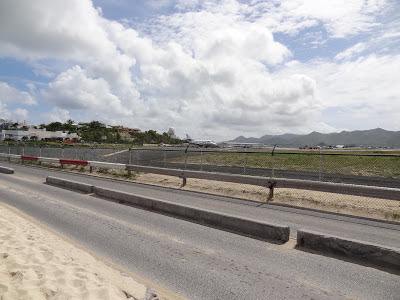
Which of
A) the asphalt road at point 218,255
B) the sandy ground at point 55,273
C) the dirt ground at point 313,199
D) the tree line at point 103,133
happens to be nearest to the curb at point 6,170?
the dirt ground at point 313,199

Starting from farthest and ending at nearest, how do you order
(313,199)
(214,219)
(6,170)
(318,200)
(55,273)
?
(6,170) < (313,199) < (318,200) < (214,219) < (55,273)

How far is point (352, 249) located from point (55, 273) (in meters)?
5.19

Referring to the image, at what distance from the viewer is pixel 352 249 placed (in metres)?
5.40

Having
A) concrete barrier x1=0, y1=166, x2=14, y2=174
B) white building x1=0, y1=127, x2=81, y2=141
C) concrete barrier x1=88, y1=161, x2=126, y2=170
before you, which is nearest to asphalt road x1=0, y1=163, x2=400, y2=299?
concrete barrier x1=88, y1=161, x2=126, y2=170

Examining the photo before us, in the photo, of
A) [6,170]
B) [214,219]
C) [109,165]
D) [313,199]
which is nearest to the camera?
[214,219]

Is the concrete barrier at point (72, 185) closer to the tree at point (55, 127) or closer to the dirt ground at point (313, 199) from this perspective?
the dirt ground at point (313, 199)

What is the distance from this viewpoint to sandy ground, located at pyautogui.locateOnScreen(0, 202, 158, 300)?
146 inches

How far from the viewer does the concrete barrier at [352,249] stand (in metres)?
5.01

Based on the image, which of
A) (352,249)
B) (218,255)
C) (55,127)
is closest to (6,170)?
(218,255)

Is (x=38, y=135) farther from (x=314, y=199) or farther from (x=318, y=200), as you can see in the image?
(x=318, y=200)

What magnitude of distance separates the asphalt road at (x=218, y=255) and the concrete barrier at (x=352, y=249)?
0.33 meters

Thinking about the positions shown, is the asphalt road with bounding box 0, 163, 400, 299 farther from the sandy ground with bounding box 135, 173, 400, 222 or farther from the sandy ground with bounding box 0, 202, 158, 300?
the sandy ground with bounding box 135, 173, 400, 222

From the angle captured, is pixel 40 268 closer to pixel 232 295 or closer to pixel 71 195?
pixel 232 295

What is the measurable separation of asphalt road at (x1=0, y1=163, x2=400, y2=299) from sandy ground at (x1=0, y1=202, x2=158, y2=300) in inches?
21.4
